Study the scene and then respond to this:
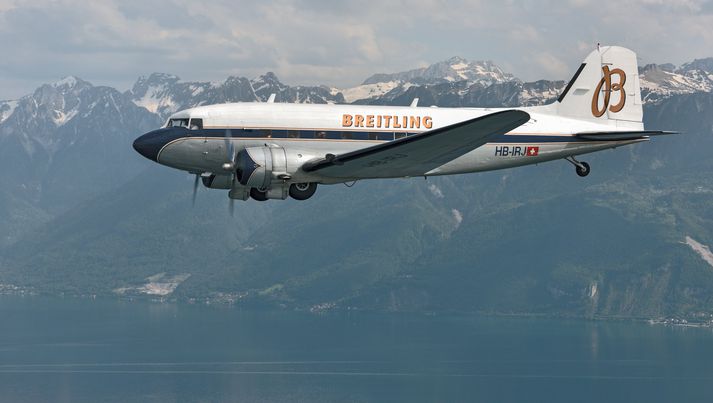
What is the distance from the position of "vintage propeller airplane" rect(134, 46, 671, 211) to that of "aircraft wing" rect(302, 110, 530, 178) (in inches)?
2.3

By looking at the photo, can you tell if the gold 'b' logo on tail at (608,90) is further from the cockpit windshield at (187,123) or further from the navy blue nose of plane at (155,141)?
the navy blue nose of plane at (155,141)

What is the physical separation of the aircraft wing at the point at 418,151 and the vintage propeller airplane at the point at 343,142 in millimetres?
58

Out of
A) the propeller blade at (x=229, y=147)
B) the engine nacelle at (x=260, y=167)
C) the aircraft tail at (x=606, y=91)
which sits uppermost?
the aircraft tail at (x=606, y=91)

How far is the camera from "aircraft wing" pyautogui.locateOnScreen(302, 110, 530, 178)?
157 feet

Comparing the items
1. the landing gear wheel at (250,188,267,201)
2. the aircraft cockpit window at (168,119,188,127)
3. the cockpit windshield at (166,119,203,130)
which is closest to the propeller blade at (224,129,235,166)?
the cockpit windshield at (166,119,203,130)

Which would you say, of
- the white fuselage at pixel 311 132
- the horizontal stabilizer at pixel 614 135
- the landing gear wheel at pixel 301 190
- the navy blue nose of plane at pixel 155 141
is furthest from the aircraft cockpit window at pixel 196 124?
the horizontal stabilizer at pixel 614 135

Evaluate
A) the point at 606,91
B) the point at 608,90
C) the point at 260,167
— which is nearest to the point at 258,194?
the point at 260,167

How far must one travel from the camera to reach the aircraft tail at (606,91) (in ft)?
203

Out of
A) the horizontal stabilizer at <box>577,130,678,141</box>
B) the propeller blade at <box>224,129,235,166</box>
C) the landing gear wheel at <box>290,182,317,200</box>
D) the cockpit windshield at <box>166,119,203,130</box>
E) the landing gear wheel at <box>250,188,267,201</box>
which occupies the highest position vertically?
the horizontal stabilizer at <box>577,130,678,141</box>

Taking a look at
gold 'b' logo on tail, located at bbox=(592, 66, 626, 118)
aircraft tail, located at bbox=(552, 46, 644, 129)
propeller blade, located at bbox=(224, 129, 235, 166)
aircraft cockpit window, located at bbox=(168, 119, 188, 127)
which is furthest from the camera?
gold 'b' logo on tail, located at bbox=(592, 66, 626, 118)

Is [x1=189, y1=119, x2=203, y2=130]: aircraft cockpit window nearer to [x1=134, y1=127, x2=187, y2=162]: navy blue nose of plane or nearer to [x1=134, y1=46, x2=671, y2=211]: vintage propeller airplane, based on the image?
[x1=134, y1=46, x2=671, y2=211]: vintage propeller airplane

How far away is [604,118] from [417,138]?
18.6 m

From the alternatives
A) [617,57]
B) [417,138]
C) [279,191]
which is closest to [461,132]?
[417,138]

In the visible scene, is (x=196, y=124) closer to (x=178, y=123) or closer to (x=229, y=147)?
(x=178, y=123)
